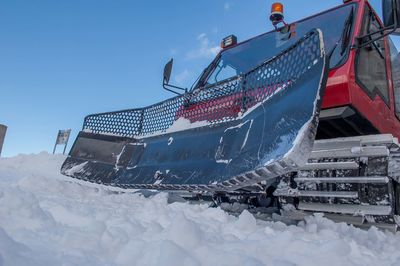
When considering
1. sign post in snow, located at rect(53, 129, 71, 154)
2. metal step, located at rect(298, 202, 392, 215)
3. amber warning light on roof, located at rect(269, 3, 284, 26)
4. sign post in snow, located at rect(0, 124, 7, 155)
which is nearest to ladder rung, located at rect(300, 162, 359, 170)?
metal step, located at rect(298, 202, 392, 215)

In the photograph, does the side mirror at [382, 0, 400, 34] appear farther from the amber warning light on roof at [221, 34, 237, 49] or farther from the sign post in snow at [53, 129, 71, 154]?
the sign post in snow at [53, 129, 71, 154]

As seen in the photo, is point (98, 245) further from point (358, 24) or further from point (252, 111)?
point (358, 24)

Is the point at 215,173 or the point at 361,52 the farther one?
the point at 361,52

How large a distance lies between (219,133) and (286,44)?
1.42 m

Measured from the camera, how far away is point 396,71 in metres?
3.77

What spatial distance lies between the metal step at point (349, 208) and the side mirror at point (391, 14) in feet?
4.35

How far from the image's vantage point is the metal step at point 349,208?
94.3 inches

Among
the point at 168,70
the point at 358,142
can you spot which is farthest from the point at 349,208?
the point at 168,70

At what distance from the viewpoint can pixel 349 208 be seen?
2537 millimetres

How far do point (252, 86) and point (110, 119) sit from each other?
2.25 m

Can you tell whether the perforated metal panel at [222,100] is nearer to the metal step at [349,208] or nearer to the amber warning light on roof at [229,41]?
the metal step at [349,208]

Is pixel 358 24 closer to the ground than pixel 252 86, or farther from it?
farther from it

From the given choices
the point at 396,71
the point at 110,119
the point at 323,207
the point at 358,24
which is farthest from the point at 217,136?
the point at 396,71

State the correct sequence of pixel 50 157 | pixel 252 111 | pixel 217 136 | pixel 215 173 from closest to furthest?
pixel 215 173, pixel 252 111, pixel 217 136, pixel 50 157
